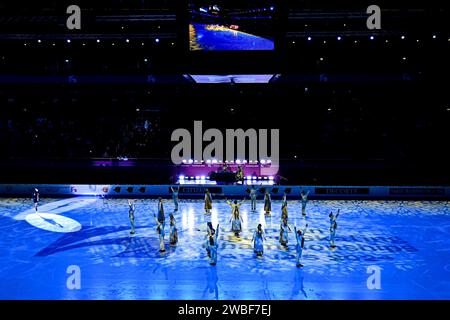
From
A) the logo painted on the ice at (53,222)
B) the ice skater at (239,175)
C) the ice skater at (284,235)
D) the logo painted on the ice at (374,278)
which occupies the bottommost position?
the logo painted on the ice at (374,278)

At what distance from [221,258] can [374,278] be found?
327cm

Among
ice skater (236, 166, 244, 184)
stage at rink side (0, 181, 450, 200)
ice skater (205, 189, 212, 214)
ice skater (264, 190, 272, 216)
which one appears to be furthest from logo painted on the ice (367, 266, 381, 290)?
ice skater (236, 166, 244, 184)

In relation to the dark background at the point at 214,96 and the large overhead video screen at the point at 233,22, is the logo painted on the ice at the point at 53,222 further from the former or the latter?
the large overhead video screen at the point at 233,22

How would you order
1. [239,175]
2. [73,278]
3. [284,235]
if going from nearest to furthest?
[73,278] < [284,235] < [239,175]

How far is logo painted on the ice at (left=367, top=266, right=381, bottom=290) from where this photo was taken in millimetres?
7496

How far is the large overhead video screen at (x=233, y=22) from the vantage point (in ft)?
39.8

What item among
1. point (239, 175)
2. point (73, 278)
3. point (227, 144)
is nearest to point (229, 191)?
point (239, 175)

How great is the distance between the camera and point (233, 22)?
12219 mm

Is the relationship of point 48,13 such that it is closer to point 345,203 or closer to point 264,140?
point 264,140

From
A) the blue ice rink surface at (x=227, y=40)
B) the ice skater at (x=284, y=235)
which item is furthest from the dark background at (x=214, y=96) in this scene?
the ice skater at (x=284, y=235)

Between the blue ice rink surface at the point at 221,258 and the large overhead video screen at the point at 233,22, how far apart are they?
18.6ft

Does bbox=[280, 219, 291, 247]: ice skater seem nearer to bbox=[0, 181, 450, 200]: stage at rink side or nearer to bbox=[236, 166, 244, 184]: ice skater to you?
bbox=[0, 181, 450, 200]: stage at rink side

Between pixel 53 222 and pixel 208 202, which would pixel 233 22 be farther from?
pixel 53 222

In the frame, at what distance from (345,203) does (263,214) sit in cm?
418
